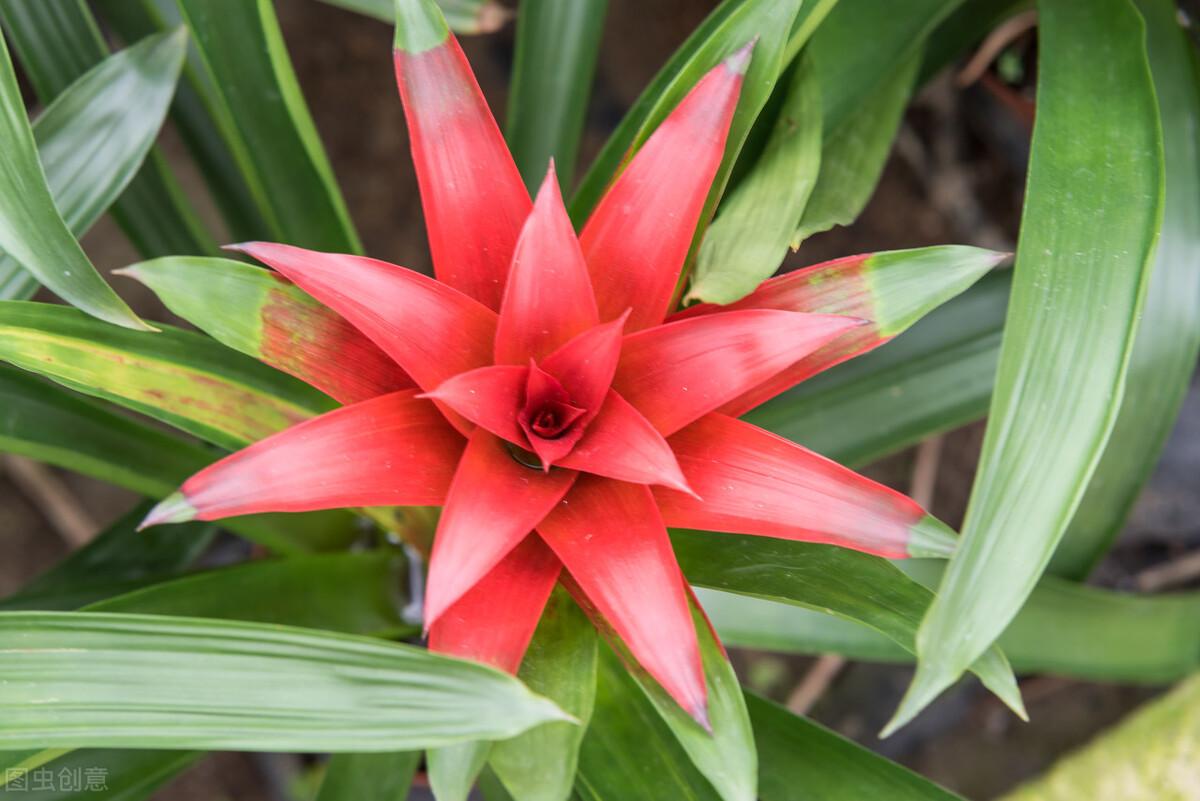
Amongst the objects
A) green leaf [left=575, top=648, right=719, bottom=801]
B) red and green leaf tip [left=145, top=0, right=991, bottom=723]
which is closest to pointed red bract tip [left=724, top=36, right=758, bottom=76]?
red and green leaf tip [left=145, top=0, right=991, bottom=723]

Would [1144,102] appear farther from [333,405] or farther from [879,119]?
[333,405]

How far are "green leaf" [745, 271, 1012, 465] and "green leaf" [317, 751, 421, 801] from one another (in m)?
0.46

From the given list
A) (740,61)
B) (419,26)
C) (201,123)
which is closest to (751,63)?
(740,61)

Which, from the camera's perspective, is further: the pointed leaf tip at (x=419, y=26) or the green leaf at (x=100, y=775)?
the green leaf at (x=100, y=775)

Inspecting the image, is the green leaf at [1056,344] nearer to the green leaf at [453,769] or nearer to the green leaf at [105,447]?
the green leaf at [453,769]

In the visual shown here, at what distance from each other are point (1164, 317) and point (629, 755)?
63cm

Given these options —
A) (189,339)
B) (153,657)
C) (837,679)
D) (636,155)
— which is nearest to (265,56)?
(189,339)

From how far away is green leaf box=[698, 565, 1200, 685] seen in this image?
78 cm

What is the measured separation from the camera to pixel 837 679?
4.52ft

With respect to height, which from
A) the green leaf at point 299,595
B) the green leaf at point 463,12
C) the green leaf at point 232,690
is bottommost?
the green leaf at point 299,595

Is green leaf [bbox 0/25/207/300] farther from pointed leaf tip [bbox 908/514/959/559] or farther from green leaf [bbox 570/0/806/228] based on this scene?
pointed leaf tip [bbox 908/514/959/559]

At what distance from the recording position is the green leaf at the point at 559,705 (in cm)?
52

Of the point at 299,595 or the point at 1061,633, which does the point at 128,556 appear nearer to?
the point at 299,595

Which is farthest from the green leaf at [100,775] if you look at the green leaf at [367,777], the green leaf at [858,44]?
the green leaf at [858,44]
